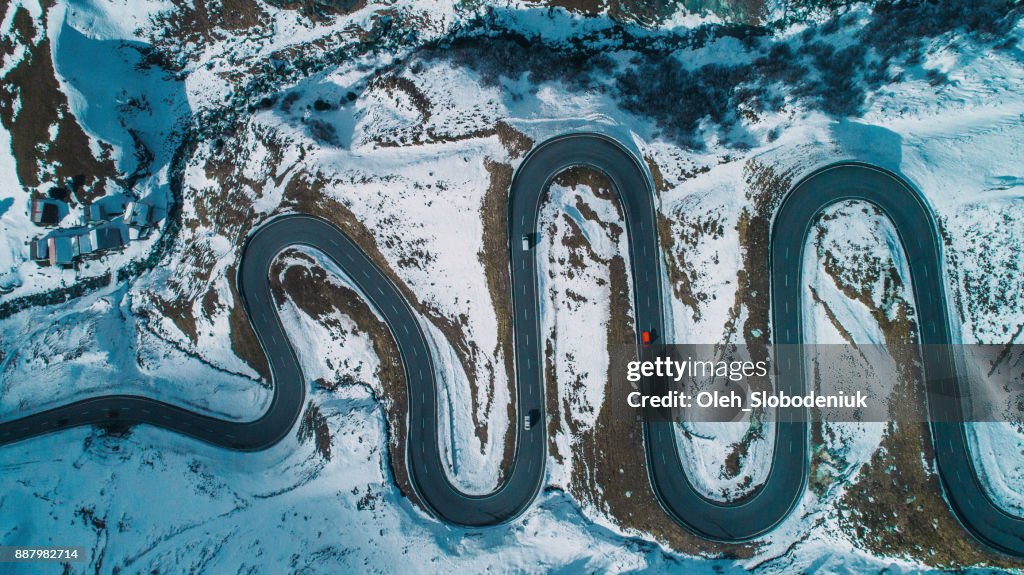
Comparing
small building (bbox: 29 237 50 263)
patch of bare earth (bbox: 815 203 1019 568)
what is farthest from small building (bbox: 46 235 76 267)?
patch of bare earth (bbox: 815 203 1019 568)

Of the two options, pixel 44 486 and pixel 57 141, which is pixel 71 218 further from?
pixel 44 486

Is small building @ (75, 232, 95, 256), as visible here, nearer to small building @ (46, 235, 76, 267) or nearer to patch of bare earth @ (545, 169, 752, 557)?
small building @ (46, 235, 76, 267)

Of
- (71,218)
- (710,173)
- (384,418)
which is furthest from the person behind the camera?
(71,218)

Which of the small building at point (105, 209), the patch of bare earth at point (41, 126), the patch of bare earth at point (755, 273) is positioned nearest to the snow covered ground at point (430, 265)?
the patch of bare earth at point (755, 273)

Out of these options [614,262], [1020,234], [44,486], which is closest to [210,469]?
[44,486]

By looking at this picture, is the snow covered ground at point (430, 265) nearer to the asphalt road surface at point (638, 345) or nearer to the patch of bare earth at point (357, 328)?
the patch of bare earth at point (357, 328)

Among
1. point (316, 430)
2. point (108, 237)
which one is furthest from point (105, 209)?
point (316, 430)

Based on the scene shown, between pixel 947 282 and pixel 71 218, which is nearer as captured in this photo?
pixel 947 282
